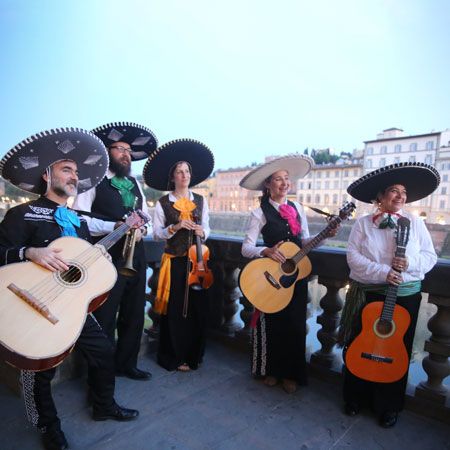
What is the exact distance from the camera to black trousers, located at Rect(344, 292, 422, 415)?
234cm

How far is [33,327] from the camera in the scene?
1.66 m

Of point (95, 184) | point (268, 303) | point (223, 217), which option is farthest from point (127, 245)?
point (223, 217)

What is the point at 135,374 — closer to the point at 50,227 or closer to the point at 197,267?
the point at 197,267

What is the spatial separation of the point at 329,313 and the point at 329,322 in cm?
8

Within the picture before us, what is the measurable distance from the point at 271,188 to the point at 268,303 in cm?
99

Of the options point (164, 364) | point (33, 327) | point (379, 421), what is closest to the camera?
point (33, 327)

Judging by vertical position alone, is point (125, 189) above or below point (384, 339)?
above

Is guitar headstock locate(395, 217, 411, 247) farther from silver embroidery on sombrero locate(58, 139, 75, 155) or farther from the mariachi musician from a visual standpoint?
silver embroidery on sombrero locate(58, 139, 75, 155)

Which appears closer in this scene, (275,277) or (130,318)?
(275,277)

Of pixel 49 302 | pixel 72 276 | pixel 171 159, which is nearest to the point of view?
pixel 49 302

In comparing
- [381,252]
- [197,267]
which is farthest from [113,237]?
[381,252]

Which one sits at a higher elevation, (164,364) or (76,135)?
(76,135)

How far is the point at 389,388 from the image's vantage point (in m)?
2.37

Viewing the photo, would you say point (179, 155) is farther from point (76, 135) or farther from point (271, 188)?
point (76, 135)
